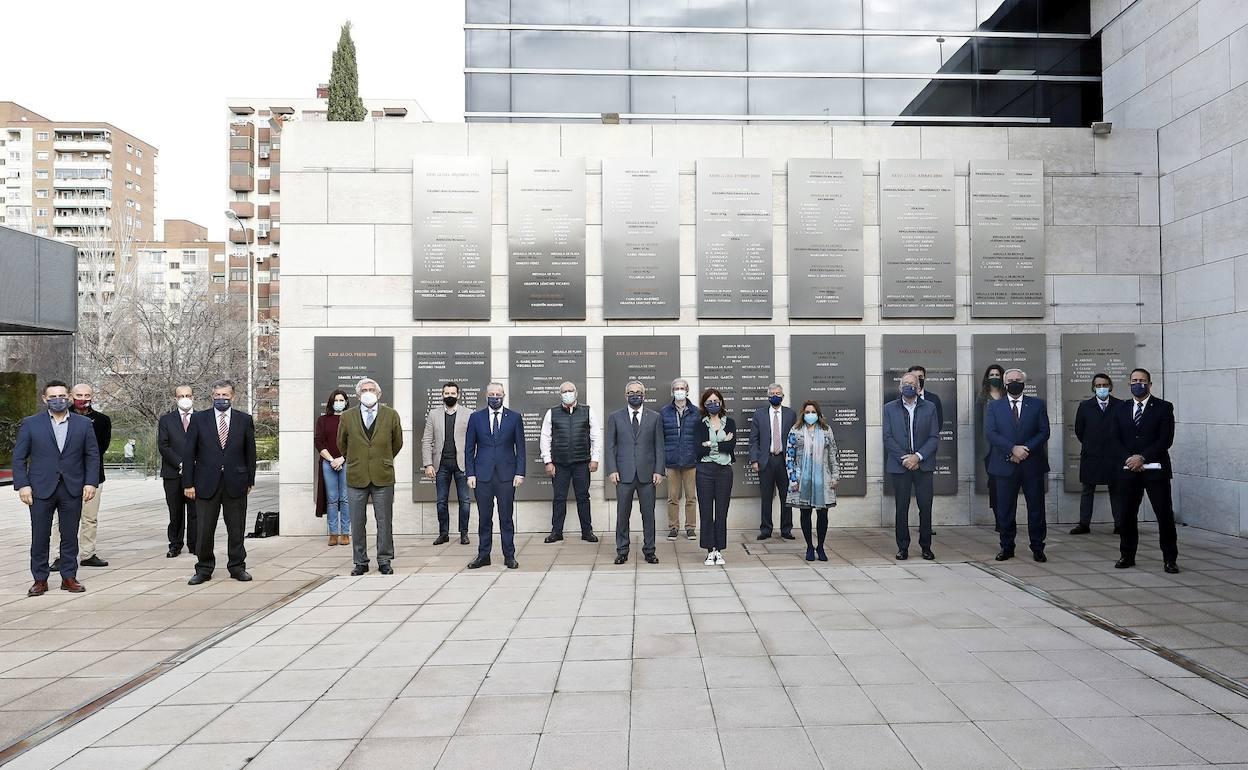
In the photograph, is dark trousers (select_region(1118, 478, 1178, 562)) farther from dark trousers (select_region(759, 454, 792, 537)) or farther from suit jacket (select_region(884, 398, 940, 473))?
dark trousers (select_region(759, 454, 792, 537))

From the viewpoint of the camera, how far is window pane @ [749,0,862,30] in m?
13.9

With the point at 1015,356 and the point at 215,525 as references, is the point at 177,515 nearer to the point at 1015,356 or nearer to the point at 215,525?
the point at 215,525

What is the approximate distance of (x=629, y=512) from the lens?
26.5 ft

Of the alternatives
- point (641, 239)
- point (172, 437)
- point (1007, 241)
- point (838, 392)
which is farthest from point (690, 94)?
point (172, 437)

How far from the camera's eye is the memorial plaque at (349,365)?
998 centimetres

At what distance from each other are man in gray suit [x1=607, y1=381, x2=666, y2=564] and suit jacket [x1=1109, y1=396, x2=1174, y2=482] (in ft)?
15.2

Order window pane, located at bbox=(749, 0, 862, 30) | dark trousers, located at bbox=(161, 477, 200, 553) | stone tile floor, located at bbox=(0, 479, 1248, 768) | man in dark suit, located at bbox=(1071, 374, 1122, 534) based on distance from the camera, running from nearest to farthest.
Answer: stone tile floor, located at bbox=(0, 479, 1248, 768), dark trousers, located at bbox=(161, 477, 200, 553), man in dark suit, located at bbox=(1071, 374, 1122, 534), window pane, located at bbox=(749, 0, 862, 30)

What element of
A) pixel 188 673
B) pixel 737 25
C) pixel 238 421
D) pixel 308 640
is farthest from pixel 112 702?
pixel 737 25

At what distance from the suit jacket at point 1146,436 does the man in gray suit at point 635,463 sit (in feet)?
15.2

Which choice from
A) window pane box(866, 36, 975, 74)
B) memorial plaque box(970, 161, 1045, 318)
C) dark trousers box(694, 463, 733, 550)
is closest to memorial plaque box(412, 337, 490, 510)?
dark trousers box(694, 463, 733, 550)

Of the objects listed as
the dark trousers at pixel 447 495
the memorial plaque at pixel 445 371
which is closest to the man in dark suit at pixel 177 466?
the memorial plaque at pixel 445 371

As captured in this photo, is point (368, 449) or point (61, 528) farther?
point (368, 449)

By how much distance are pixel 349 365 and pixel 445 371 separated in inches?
49.5

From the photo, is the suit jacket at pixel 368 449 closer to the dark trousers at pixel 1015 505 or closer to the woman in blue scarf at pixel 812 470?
the woman in blue scarf at pixel 812 470
